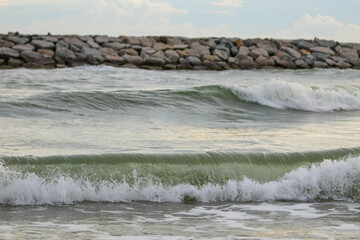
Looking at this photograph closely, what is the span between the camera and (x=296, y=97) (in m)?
11.3

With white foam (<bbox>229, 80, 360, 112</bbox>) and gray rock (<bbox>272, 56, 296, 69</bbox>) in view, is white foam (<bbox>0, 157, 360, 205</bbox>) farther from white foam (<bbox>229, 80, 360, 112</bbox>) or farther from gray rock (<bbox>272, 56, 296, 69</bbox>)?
gray rock (<bbox>272, 56, 296, 69</bbox>)

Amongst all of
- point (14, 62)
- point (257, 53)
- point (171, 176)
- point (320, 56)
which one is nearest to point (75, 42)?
point (14, 62)

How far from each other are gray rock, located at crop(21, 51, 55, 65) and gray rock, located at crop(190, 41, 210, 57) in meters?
5.18

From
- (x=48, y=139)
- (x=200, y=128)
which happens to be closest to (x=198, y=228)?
(x=48, y=139)

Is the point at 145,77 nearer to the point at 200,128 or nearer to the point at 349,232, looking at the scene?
the point at 200,128

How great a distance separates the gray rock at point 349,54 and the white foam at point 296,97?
11634 mm

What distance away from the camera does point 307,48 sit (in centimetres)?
2312

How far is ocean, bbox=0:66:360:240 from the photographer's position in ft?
13.2

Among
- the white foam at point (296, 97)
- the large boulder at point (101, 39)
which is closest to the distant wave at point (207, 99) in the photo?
the white foam at point (296, 97)

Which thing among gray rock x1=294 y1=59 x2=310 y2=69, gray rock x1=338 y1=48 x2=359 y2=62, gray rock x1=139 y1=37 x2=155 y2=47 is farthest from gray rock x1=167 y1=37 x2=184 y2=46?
gray rock x1=338 y1=48 x2=359 y2=62

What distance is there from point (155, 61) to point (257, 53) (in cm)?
422

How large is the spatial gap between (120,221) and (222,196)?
113 centimetres

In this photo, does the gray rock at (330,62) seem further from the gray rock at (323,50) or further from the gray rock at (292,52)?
the gray rock at (292,52)

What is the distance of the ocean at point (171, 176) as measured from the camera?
4027mm
